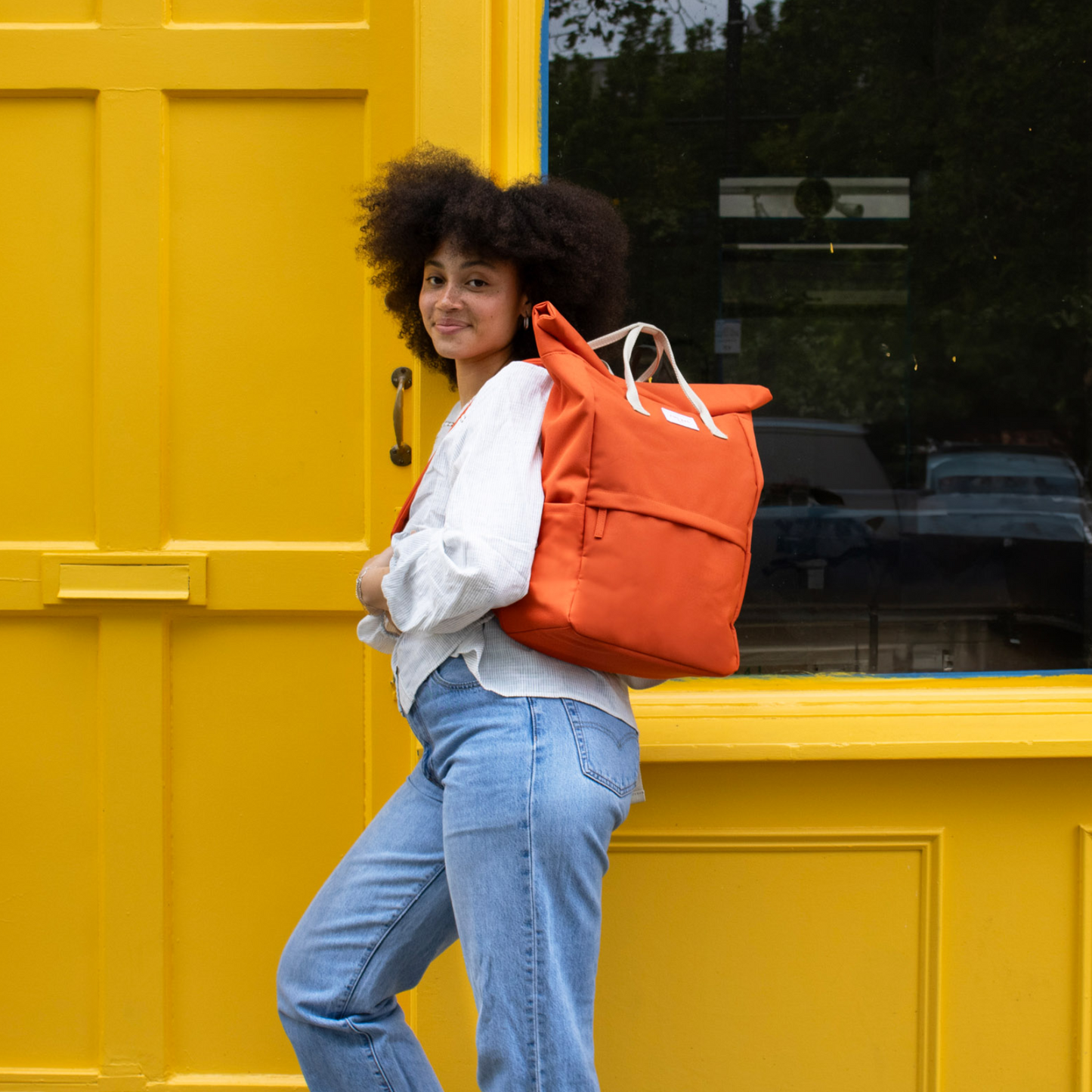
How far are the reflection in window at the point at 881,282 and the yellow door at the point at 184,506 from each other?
37 centimetres

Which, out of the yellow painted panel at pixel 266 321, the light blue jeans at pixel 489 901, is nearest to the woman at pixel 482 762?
the light blue jeans at pixel 489 901

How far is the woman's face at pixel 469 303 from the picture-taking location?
169 centimetres

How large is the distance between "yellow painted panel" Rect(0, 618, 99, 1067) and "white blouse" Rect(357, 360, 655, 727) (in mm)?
992

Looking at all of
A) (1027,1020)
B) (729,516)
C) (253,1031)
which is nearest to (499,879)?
(729,516)

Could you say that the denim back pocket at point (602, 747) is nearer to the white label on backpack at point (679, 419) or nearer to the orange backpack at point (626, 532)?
the orange backpack at point (626, 532)

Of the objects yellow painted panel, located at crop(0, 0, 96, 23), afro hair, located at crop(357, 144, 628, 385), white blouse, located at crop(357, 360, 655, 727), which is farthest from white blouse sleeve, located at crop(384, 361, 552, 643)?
yellow painted panel, located at crop(0, 0, 96, 23)

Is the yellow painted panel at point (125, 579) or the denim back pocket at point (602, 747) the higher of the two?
the yellow painted panel at point (125, 579)

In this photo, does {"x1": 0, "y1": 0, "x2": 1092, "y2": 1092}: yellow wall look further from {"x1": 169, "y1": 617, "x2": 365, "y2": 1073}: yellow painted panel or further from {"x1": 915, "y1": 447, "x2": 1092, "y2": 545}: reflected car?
{"x1": 915, "y1": 447, "x2": 1092, "y2": 545}: reflected car

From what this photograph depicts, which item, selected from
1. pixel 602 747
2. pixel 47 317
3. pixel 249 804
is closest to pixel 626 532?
pixel 602 747

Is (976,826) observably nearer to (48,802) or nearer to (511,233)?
(511,233)

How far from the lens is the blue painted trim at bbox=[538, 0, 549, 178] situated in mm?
2188

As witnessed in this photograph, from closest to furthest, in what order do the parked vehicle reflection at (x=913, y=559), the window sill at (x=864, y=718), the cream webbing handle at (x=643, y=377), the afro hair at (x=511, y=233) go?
Result: the cream webbing handle at (x=643, y=377) < the afro hair at (x=511, y=233) < the window sill at (x=864, y=718) < the parked vehicle reflection at (x=913, y=559)

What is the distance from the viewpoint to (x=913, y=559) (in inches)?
94.0

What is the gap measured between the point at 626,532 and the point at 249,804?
1.23 metres
